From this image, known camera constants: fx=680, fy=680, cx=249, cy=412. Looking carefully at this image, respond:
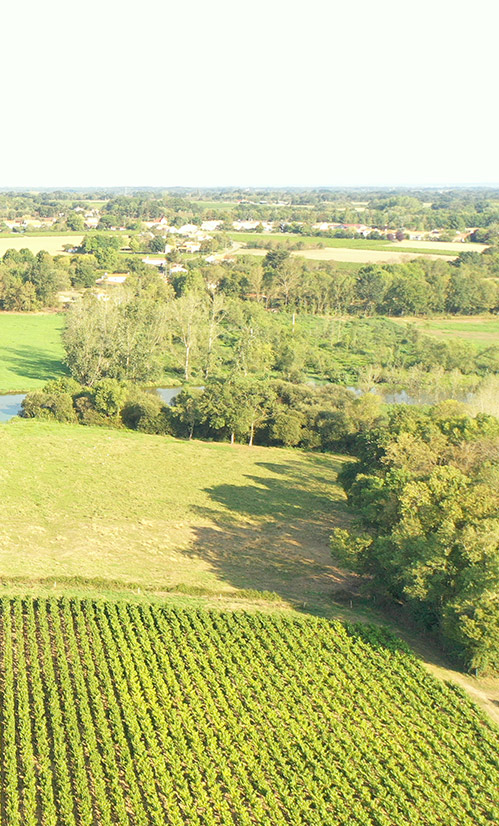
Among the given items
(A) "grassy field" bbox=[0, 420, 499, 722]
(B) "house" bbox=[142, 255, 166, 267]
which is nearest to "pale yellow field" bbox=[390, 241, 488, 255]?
(B) "house" bbox=[142, 255, 166, 267]

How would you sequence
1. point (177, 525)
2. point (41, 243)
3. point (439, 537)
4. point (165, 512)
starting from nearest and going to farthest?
1. point (439, 537)
2. point (177, 525)
3. point (165, 512)
4. point (41, 243)

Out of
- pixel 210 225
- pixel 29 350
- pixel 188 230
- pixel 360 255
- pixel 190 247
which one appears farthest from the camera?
pixel 210 225

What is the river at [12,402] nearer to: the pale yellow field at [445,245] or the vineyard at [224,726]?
the vineyard at [224,726]

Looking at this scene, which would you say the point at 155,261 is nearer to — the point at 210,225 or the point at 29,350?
the point at 29,350

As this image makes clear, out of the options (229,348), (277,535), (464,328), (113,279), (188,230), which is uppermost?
(188,230)

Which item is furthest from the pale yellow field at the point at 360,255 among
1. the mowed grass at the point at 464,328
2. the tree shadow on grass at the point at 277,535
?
the tree shadow on grass at the point at 277,535

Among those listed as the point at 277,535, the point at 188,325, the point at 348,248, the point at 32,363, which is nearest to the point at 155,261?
the point at 348,248

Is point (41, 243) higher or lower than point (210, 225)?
lower
